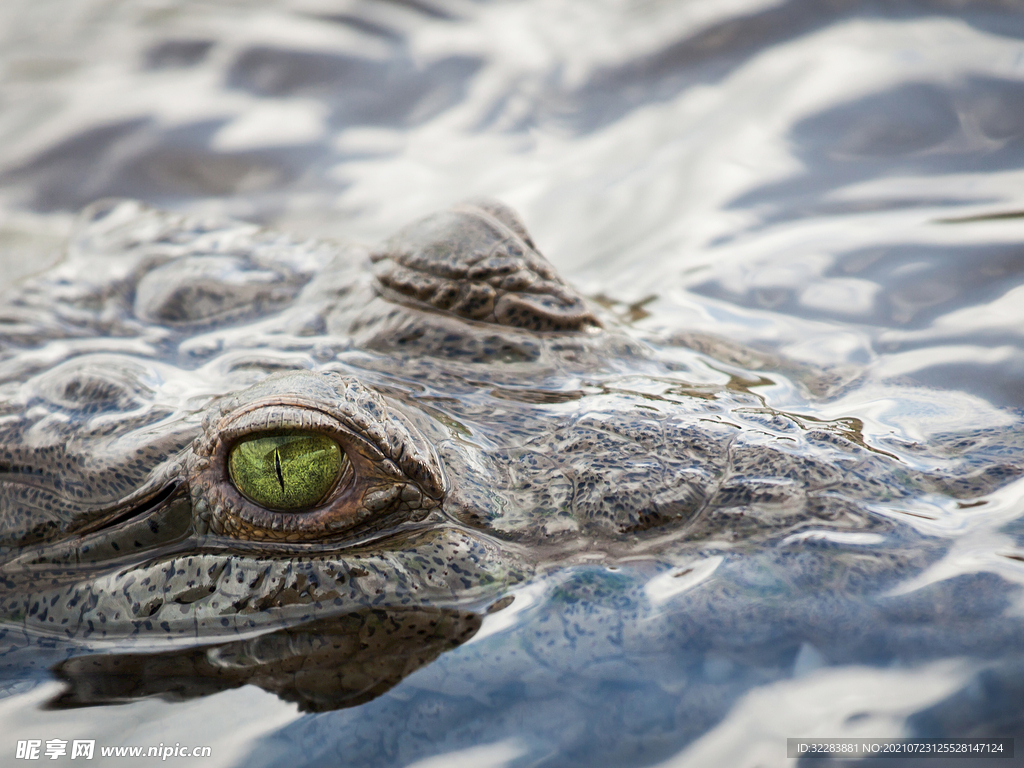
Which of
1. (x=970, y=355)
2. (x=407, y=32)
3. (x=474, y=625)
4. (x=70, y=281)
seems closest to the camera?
(x=474, y=625)

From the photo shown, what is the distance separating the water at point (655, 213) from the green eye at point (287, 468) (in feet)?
1.60

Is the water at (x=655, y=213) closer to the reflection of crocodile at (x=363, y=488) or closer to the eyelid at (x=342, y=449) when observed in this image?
the reflection of crocodile at (x=363, y=488)

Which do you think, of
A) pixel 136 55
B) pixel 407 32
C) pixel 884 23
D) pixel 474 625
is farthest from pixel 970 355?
pixel 136 55

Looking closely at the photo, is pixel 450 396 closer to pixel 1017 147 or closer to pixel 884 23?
pixel 1017 147

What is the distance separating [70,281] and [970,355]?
358 centimetres

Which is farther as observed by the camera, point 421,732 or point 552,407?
point 552,407

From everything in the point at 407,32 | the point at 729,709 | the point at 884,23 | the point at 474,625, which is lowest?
the point at 729,709

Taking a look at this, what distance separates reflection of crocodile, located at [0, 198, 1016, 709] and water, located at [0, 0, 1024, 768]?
0.11 meters

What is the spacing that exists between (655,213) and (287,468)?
10.8 feet

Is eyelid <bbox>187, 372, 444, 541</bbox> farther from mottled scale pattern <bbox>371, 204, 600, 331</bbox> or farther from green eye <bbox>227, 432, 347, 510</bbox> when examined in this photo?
mottled scale pattern <bbox>371, 204, 600, 331</bbox>

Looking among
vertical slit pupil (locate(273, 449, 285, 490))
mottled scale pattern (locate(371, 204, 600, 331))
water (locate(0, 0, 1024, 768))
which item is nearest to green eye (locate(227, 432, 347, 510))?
vertical slit pupil (locate(273, 449, 285, 490))

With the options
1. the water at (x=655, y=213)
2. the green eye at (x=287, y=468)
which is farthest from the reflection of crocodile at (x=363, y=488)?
the water at (x=655, y=213)

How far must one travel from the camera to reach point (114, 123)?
622 centimetres

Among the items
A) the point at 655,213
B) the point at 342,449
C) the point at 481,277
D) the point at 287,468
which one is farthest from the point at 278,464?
the point at 655,213
